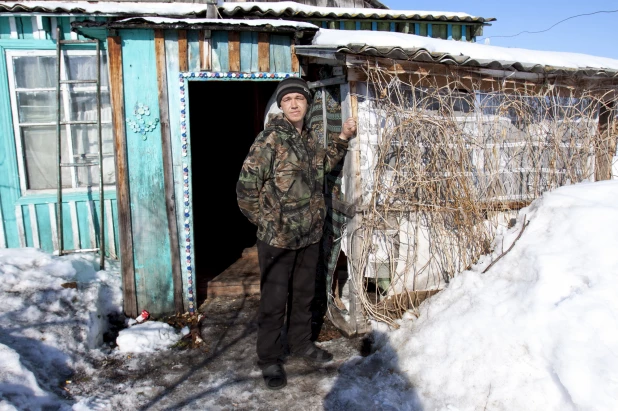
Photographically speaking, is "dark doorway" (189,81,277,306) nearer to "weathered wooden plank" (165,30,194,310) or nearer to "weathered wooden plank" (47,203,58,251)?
"weathered wooden plank" (47,203,58,251)

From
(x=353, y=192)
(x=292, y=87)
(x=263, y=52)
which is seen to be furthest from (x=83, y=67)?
(x=353, y=192)

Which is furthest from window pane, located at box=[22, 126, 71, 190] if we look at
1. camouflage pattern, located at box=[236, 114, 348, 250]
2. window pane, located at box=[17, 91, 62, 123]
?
camouflage pattern, located at box=[236, 114, 348, 250]

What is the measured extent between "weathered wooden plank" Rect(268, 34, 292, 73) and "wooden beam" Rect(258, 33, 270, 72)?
36 millimetres

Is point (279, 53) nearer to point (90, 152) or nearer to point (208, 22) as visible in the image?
point (208, 22)

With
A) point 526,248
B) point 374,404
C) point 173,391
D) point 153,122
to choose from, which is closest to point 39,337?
point 173,391

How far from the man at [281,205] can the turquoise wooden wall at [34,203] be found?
282 cm

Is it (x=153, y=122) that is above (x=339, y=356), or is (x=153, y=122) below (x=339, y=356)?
above

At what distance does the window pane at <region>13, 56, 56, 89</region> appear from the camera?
17.9 ft

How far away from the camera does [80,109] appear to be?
5.63 m

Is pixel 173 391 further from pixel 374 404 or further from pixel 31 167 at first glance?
pixel 31 167

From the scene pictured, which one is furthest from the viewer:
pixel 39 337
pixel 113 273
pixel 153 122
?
pixel 113 273

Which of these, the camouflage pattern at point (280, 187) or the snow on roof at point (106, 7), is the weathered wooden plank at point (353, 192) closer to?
the camouflage pattern at point (280, 187)

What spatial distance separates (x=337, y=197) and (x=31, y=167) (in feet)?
12.4

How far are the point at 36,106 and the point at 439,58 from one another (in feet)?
15.1
